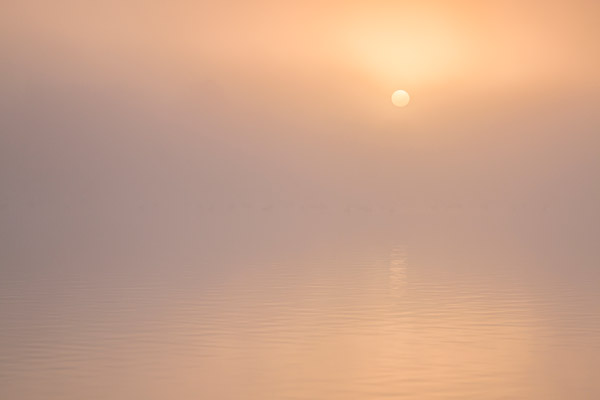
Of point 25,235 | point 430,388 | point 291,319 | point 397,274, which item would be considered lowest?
point 430,388

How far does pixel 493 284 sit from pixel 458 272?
16.9ft

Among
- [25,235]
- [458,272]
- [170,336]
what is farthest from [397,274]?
[25,235]

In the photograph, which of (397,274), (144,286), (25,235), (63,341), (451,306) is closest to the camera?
(63,341)

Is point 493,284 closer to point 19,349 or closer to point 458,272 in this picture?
point 458,272

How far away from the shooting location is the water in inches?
688

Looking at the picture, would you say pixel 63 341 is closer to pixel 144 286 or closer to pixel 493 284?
pixel 144 286

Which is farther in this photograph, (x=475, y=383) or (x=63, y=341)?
(x=63, y=341)

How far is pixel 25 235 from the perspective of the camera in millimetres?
74500

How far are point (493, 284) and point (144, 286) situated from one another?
501 inches

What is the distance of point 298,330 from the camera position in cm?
2416

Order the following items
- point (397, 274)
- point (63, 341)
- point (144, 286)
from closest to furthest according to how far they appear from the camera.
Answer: point (63, 341), point (144, 286), point (397, 274)

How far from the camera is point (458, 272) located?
41.9m

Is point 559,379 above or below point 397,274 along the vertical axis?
below

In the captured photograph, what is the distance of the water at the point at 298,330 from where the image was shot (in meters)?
17.5
